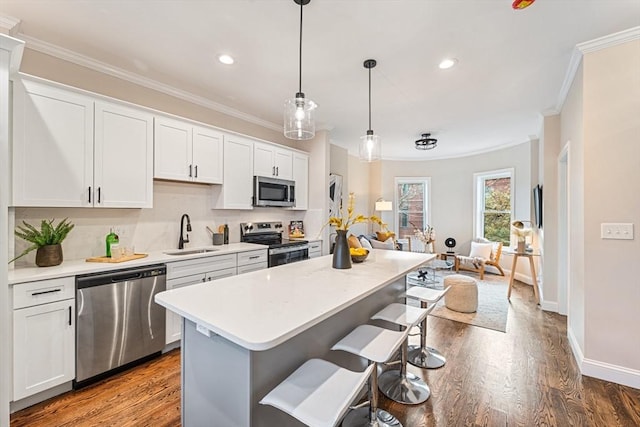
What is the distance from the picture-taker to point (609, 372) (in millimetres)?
2268

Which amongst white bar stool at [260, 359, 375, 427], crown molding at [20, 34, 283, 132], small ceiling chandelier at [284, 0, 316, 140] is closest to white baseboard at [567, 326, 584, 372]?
white bar stool at [260, 359, 375, 427]

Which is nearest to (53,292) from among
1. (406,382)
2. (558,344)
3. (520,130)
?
(406,382)

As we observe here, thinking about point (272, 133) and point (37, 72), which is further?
point (272, 133)

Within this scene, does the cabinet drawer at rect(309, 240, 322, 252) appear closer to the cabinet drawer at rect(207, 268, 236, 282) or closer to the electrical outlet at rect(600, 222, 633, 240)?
the cabinet drawer at rect(207, 268, 236, 282)

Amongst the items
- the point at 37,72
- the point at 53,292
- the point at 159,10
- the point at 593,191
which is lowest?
the point at 53,292

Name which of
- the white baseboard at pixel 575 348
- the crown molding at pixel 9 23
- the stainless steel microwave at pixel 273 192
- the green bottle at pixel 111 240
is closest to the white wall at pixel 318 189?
the stainless steel microwave at pixel 273 192

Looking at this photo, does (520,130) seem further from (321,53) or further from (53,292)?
(53,292)

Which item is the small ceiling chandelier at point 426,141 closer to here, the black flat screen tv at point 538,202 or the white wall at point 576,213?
the black flat screen tv at point 538,202

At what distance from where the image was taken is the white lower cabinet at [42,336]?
1860 mm

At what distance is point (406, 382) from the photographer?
2.17m

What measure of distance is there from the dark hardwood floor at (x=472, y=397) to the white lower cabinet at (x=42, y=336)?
20cm

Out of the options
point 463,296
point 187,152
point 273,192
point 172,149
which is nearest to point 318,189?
point 273,192

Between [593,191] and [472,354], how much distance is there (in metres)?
1.80

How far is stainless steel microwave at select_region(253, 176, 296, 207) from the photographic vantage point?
3.87m
